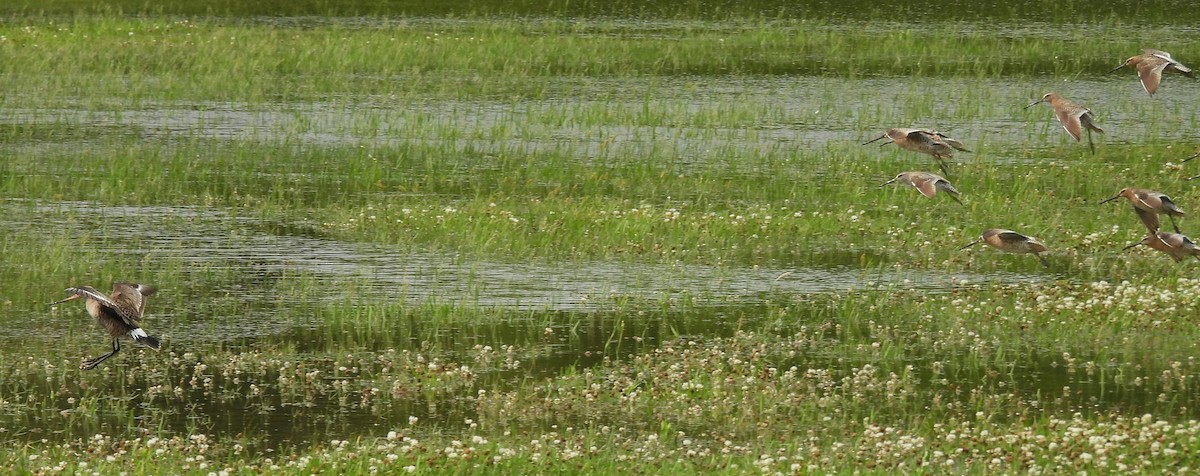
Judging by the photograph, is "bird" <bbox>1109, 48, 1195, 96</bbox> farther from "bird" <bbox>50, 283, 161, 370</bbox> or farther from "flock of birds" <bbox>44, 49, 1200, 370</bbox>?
"bird" <bbox>50, 283, 161, 370</bbox>

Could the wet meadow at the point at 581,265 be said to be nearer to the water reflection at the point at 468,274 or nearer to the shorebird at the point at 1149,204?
the water reflection at the point at 468,274

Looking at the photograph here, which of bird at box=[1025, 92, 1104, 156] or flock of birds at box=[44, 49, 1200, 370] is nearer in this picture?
flock of birds at box=[44, 49, 1200, 370]

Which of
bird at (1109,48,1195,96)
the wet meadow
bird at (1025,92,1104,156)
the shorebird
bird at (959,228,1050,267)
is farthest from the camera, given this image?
bird at (959,228,1050,267)

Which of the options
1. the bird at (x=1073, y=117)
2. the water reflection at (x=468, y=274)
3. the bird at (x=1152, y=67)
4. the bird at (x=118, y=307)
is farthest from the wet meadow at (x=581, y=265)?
the bird at (x=1152, y=67)

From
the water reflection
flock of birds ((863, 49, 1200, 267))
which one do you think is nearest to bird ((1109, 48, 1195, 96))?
flock of birds ((863, 49, 1200, 267))

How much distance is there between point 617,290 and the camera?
13.7m

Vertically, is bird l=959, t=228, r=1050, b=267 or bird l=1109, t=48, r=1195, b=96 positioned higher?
Answer: bird l=1109, t=48, r=1195, b=96

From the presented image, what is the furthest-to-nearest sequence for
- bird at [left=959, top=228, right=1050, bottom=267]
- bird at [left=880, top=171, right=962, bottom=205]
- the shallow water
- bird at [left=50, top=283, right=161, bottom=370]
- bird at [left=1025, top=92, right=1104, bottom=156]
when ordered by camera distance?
the shallow water
bird at [left=880, top=171, right=962, bottom=205]
bird at [left=959, top=228, right=1050, bottom=267]
bird at [left=1025, top=92, right=1104, bottom=156]
bird at [left=50, top=283, right=161, bottom=370]

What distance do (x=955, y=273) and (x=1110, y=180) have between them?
14.9ft

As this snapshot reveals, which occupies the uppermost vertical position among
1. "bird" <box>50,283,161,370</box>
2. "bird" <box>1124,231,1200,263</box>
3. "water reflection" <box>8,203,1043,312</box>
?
"bird" <box>50,283,161,370</box>

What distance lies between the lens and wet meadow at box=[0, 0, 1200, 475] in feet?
32.1

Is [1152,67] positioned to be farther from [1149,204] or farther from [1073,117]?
[1149,204]

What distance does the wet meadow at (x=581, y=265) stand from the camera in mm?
9789

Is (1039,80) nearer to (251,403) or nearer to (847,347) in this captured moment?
(847,347)
